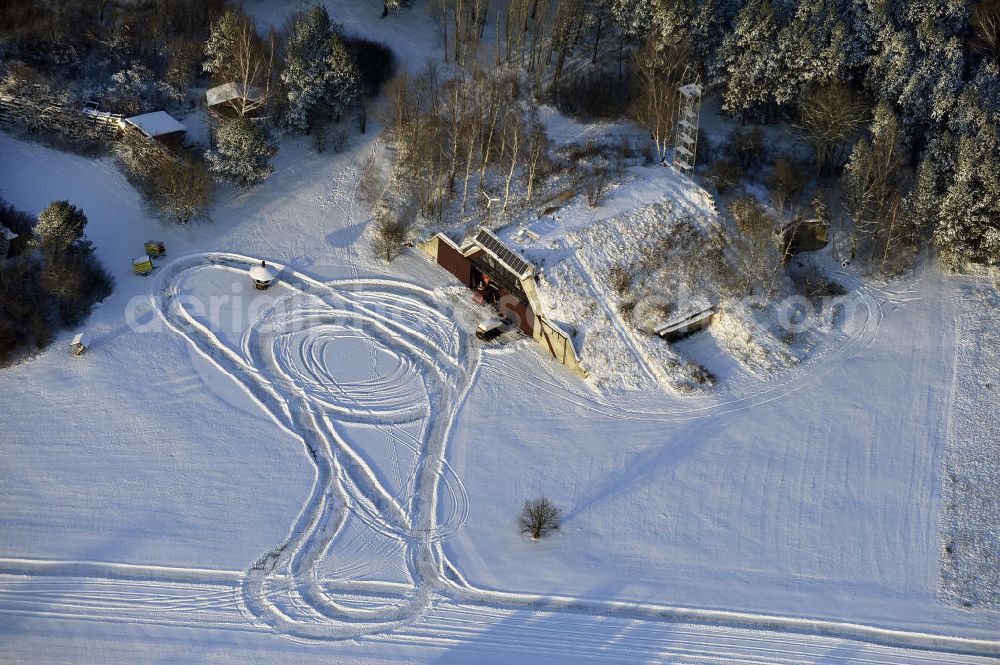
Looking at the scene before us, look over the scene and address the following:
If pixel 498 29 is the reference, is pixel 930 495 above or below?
below

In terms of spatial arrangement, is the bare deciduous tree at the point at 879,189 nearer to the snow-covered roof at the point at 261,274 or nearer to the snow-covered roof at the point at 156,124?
the snow-covered roof at the point at 261,274

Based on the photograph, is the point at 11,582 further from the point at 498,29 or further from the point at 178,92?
the point at 498,29

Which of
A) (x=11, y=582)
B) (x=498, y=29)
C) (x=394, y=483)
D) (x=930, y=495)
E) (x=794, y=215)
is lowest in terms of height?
(x=11, y=582)

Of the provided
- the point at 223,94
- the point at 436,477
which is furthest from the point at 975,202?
the point at 223,94

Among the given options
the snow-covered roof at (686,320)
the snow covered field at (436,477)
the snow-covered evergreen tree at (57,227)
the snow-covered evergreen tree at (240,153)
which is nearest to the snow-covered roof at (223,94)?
the snow-covered evergreen tree at (240,153)

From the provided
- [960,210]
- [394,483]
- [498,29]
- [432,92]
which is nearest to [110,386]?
[394,483]

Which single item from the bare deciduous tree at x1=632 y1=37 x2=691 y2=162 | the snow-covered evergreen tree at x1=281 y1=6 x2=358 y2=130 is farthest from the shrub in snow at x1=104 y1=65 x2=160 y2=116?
the bare deciduous tree at x1=632 y1=37 x2=691 y2=162
